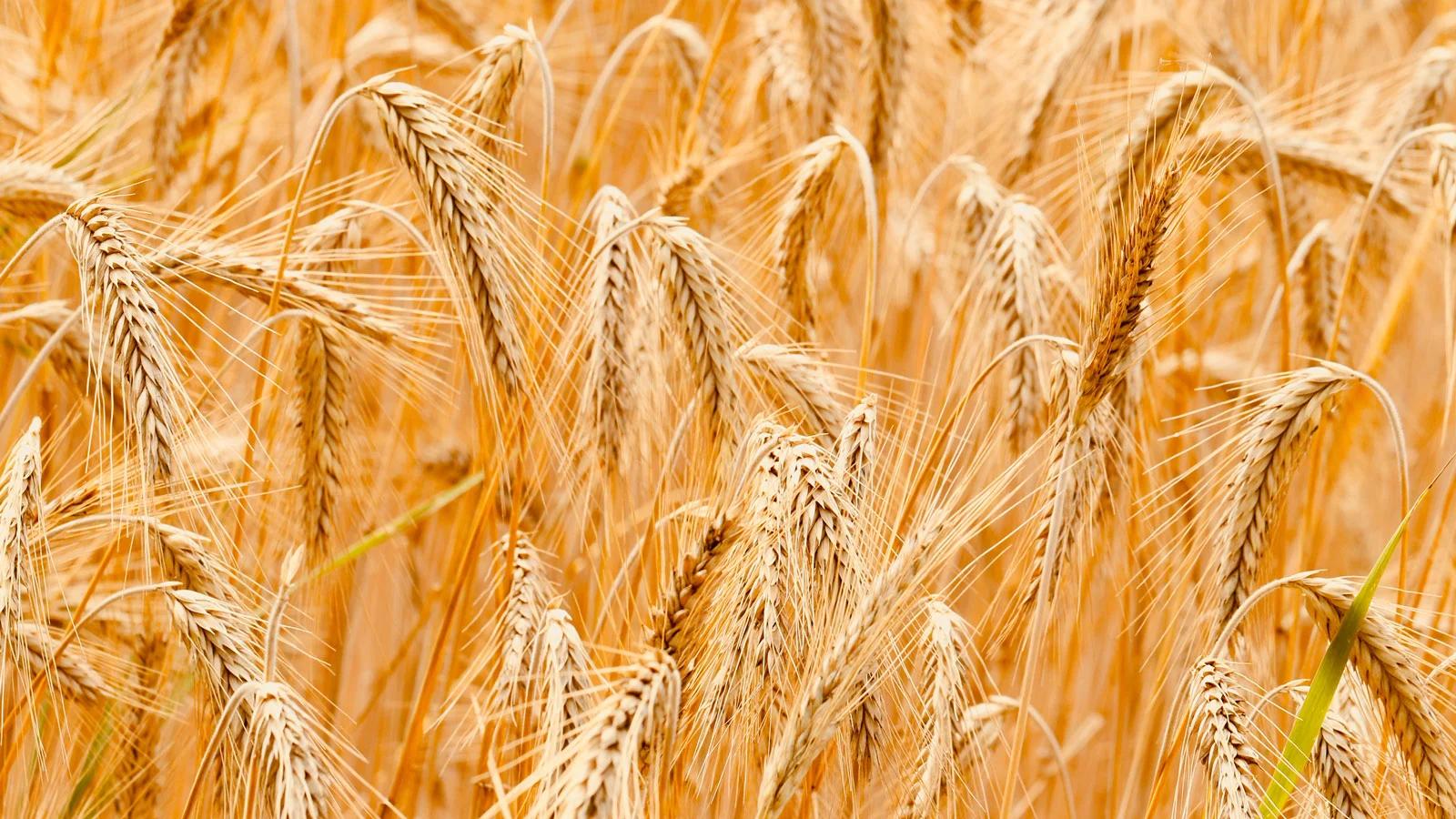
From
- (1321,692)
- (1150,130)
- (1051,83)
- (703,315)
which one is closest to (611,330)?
(703,315)

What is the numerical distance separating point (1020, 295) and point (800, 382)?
14.7 inches

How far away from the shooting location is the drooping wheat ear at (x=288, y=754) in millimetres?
1045

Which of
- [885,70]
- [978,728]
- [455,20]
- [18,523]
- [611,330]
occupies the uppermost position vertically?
[455,20]

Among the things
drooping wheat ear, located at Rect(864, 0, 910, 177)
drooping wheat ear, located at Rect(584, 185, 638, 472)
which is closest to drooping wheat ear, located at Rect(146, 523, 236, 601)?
drooping wheat ear, located at Rect(584, 185, 638, 472)

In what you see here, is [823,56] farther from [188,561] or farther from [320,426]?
[188,561]

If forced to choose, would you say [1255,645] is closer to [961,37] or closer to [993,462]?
[993,462]

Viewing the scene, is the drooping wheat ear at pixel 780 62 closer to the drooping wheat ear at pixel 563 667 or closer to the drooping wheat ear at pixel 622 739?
the drooping wheat ear at pixel 563 667

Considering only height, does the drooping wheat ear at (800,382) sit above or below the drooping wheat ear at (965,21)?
below

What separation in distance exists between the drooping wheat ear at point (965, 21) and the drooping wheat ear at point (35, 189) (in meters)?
1.66

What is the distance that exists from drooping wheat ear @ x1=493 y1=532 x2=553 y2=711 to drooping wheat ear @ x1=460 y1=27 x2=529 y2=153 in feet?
1.95

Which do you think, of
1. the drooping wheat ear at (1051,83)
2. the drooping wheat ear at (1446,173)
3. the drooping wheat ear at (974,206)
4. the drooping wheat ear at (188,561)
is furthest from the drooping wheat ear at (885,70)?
the drooping wheat ear at (188,561)

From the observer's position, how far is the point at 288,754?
3.43 feet

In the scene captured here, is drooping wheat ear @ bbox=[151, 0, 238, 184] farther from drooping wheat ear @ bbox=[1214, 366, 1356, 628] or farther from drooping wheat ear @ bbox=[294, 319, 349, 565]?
drooping wheat ear @ bbox=[1214, 366, 1356, 628]

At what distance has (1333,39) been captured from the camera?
3.09 metres
